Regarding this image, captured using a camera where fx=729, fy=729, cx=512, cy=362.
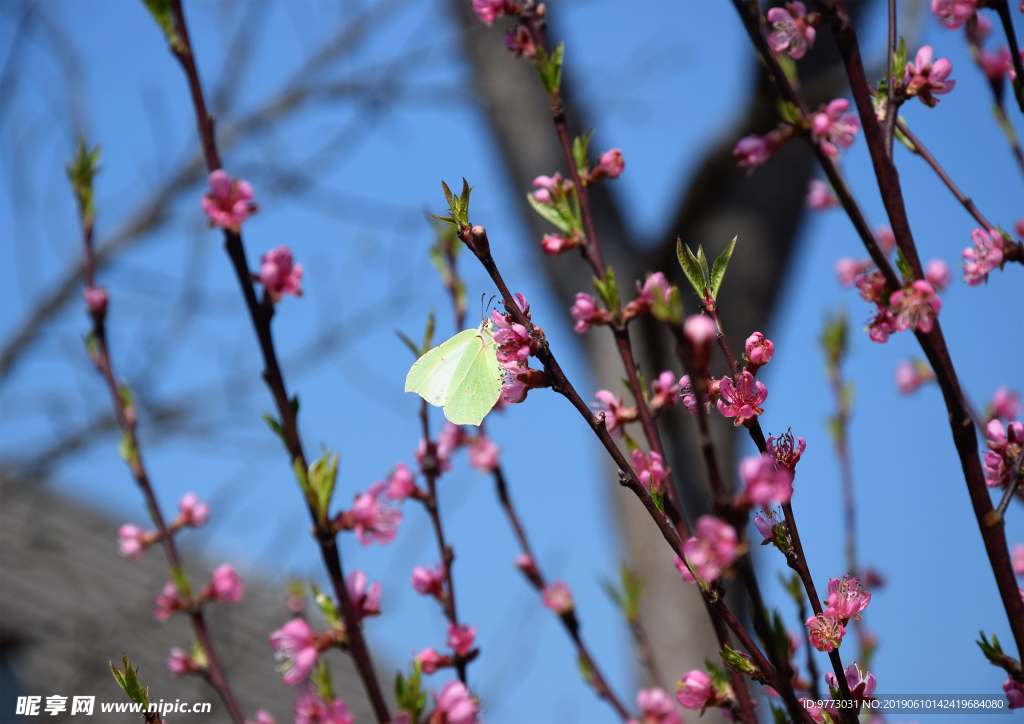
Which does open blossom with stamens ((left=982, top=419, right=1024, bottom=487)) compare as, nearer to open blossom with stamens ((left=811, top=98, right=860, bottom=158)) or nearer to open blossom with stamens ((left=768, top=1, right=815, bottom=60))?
open blossom with stamens ((left=811, top=98, right=860, bottom=158))

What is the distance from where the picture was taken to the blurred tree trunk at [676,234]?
385cm

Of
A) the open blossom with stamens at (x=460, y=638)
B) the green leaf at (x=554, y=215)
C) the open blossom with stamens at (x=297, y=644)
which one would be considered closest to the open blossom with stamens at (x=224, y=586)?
the open blossom with stamens at (x=297, y=644)

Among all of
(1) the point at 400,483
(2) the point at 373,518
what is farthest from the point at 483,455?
(2) the point at 373,518

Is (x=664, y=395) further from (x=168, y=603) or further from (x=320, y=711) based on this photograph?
(x=168, y=603)

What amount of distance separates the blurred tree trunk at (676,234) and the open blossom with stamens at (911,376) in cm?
141

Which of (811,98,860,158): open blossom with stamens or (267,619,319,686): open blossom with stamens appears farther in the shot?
(267,619,319,686): open blossom with stamens

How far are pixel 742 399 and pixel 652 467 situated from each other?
0.28m

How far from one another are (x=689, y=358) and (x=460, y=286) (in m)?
1.14

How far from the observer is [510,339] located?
2.92 ft

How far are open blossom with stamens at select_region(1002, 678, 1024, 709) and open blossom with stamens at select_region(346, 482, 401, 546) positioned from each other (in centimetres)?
89

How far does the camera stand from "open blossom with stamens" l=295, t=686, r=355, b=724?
1.10 metres

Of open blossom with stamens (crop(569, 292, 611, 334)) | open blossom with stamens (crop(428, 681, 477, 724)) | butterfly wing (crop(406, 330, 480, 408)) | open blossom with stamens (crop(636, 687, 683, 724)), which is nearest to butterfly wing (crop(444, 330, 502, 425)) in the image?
butterfly wing (crop(406, 330, 480, 408))

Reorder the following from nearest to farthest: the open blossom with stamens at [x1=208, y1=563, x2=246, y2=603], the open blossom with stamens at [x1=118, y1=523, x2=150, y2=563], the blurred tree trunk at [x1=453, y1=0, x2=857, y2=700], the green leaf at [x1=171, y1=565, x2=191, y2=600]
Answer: the green leaf at [x1=171, y1=565, x2=191, y2=600]
the open blossom with stamens at [x1=208, y1=563, x2=246, y2=603]
the open blossom with stamens at [x1=118, y1=523, x2=150, y2=563]
the blurred tree trunk at [x1=453, y1=0, x2=857, y2=700]

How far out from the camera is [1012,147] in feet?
4.43
